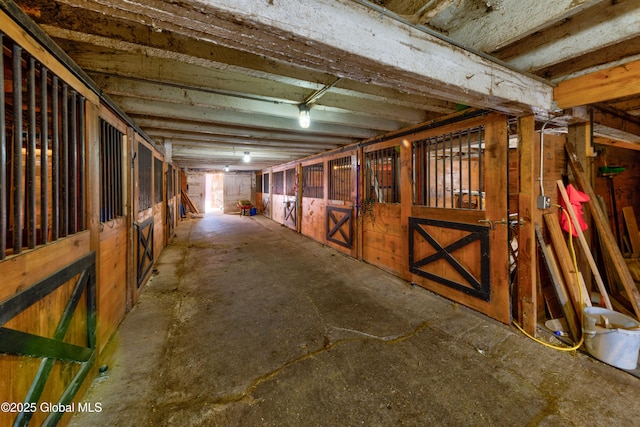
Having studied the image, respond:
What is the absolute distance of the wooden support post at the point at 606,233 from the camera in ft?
7.77

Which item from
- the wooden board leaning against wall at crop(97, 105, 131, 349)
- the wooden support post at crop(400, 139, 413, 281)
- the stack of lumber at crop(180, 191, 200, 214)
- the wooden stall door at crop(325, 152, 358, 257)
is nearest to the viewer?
the wooden board leaning against wall at crop(97, 105, 131, 349)

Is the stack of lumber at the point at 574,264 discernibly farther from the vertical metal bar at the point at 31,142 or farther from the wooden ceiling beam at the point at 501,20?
the vertical metal bar at the point at 31,142

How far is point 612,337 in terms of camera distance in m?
1.96

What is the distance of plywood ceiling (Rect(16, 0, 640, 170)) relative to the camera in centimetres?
115

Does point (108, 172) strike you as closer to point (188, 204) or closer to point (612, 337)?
point (612, 337)

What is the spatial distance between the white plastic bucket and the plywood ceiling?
1925mm

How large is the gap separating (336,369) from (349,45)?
2.22 m

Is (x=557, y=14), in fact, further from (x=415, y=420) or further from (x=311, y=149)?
(x=311, y=149)

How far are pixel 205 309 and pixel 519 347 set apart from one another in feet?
10.6

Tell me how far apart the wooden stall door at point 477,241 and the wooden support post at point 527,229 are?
124 mm

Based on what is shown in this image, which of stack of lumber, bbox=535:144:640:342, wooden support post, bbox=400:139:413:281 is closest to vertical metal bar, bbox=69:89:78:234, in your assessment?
wooden support post, bbox=400:139:413:281

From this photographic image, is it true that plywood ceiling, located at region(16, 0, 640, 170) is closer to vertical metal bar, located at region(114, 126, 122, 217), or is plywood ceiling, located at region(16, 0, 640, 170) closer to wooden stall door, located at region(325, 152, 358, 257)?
vertical metal bar, located at region(114, 126, 122, 217)

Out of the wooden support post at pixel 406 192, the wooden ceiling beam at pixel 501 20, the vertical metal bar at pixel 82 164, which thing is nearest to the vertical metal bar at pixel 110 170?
the vertical metal bar at pixel 82 164

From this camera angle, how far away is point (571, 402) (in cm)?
165
